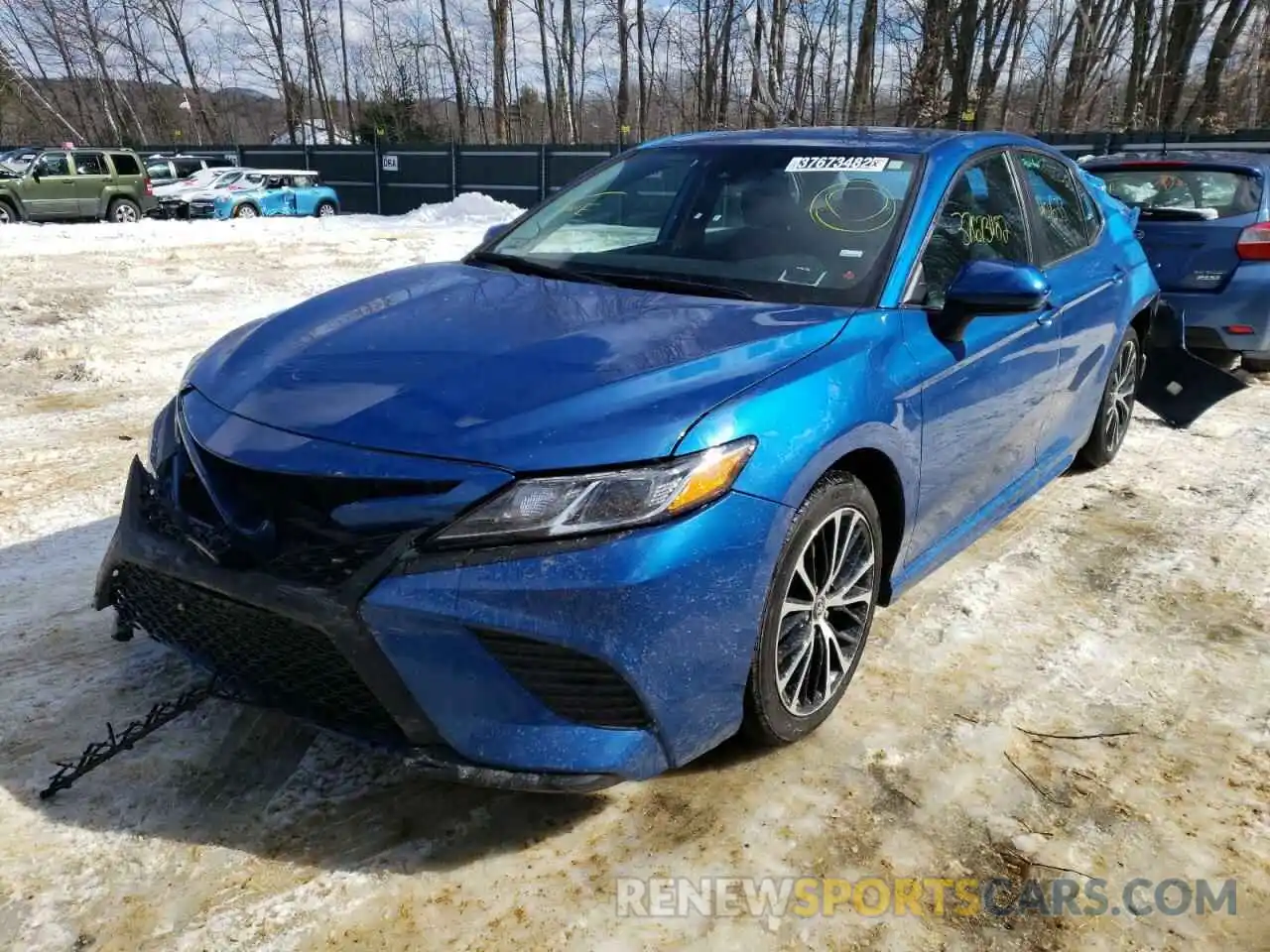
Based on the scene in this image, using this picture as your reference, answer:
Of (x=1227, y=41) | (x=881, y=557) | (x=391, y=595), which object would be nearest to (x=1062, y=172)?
(x=881, y=557)

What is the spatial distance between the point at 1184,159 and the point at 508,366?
6.59 meters

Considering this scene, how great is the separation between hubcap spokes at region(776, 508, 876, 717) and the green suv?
2260 cm

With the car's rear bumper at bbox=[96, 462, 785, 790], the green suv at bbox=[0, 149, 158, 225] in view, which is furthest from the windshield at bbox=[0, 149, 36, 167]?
the car's rear bumper at bbox=[96, 462, 785, 790]

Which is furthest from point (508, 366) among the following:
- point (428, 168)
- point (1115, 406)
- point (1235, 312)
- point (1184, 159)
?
point (428, 168)

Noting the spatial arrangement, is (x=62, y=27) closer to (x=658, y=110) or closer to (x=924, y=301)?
(x=658, y=110)

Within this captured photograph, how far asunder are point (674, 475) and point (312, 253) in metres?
12.3

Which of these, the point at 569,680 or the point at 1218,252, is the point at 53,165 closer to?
the point at 1218,252

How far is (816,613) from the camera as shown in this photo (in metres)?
2.66

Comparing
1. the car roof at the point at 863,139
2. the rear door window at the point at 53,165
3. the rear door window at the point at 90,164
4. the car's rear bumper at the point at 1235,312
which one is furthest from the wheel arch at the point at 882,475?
the rear door window at the point at 90,164

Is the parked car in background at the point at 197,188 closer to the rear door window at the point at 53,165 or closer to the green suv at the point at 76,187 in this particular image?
the green suv at the point at 76,187

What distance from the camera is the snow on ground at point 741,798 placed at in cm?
212

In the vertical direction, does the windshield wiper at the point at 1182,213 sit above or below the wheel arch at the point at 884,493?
above

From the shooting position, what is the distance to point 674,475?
2.12m

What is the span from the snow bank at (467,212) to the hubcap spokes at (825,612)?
20.7 m
